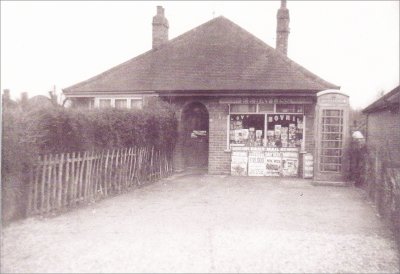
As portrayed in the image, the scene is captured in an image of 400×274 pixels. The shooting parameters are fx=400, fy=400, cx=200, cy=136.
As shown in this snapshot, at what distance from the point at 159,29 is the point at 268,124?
8.63 meters

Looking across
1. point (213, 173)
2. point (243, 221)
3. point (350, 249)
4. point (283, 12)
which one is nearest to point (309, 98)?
point (213, 173)

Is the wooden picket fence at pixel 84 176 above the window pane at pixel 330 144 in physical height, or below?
below

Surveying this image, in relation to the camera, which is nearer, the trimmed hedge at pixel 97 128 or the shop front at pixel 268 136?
the trimmed hedge at pixel 97 128

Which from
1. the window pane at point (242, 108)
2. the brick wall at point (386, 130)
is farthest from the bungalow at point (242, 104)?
the brick wall at point (386, 130)

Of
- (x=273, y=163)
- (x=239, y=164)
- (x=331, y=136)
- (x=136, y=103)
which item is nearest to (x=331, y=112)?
(x=331, y=136)

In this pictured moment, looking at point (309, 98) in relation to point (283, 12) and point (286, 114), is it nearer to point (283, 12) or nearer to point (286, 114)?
point (286, 114)

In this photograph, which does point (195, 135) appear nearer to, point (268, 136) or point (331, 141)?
point (268, 136)

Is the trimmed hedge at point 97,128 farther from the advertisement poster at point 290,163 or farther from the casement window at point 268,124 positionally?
the advertisement poster at point 290,163

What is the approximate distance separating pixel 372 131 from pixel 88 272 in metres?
20.6

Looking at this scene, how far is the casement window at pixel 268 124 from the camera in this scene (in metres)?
16.0

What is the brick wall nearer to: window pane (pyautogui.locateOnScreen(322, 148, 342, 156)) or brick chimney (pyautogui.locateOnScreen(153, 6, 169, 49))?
window pane (pyautogui.locateOnScreen(322, 148, 342, 156))

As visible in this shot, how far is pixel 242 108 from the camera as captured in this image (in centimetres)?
1627

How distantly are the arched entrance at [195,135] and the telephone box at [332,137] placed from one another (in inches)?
221

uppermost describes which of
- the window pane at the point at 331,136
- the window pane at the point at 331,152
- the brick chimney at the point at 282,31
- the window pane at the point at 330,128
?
the brick chimney at the point at 282,31
